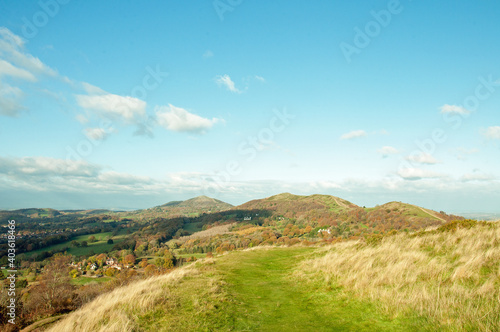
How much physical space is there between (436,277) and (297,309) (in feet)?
14.8

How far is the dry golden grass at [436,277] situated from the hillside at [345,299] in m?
0.02

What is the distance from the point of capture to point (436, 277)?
730 centimetres

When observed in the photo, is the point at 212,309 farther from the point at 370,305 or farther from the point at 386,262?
the point at 386,262

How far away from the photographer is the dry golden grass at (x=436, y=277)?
5.04m

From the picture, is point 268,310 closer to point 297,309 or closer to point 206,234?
point 297,309

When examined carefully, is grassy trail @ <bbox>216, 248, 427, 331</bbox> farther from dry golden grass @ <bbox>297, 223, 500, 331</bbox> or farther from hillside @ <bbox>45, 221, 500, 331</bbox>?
dry golden grass @ <bbox>297, 223, 500, 331</bbox>

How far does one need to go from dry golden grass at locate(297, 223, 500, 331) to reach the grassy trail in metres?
0.56

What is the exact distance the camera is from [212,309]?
23.7ft

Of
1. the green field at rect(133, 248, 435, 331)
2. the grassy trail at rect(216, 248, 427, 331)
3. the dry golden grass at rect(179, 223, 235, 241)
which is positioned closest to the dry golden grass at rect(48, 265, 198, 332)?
the green field at rect(133, 248, 435, 331)

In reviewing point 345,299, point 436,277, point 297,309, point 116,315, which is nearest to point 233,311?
point 297,309

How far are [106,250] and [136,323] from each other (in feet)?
334

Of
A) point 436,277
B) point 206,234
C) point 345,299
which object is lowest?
point 206,234

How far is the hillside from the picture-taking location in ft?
17.8

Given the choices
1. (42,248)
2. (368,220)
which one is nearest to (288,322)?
(368,220)
